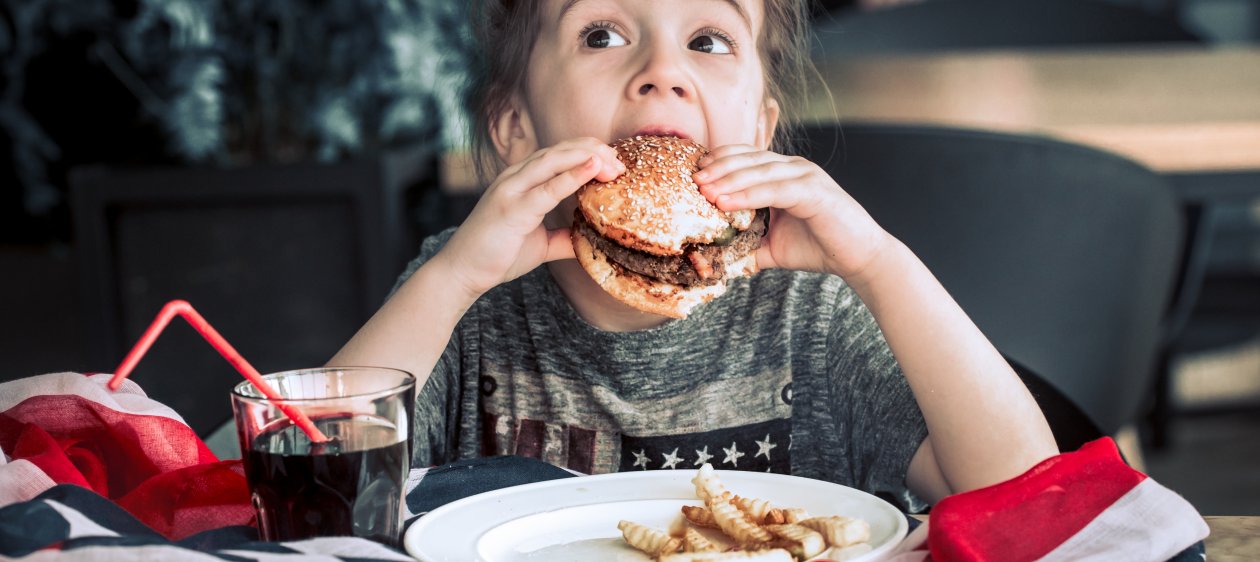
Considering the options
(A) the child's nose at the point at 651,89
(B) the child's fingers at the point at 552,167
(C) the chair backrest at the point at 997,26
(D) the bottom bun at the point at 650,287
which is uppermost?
(C) the chair backrest at the point at 997,26

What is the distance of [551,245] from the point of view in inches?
49.1

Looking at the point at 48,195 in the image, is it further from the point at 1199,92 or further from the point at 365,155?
the point at 1199,92

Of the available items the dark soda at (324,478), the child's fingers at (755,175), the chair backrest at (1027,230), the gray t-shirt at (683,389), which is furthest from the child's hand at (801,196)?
the chair backrest at (1027,230)

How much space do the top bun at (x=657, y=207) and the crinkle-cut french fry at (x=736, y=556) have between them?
0.42 m

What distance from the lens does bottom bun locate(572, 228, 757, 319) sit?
1.15 metres

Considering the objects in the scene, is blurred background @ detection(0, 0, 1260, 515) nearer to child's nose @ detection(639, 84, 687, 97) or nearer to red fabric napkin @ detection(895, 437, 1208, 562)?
child's nose @ detection(639, 84, 687, 97)

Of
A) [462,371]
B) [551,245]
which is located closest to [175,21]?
[462,371]

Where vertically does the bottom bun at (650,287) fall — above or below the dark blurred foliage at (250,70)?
below

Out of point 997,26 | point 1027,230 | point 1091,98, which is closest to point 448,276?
point 1027,230

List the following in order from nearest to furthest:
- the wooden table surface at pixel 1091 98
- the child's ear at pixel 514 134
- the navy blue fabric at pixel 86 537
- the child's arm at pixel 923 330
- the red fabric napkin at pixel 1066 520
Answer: the navy blue fabric at pixel 86 537
the red fabric napkin at pixel 1066 520
the child's arm at pixel 923 330
the child's ear at pixel 514 134
the wooden table surface at pixel 1091 98

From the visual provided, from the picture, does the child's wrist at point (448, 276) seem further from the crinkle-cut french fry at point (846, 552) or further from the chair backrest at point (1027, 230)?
the chair backrest at point (1027, 230)

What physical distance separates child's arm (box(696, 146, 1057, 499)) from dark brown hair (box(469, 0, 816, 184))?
438mm

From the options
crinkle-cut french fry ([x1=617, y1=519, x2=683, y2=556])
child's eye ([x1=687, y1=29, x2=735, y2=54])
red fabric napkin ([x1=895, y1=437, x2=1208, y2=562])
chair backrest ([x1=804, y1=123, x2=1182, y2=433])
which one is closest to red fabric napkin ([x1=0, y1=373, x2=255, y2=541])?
crinkle-cut french fry ([x1=617, y1=519, x2=683, y2=556])

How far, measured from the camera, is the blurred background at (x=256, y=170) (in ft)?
9.74
